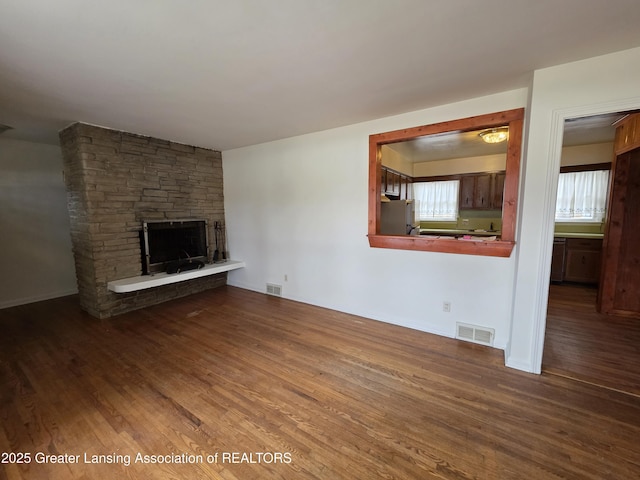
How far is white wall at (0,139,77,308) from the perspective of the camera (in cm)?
392

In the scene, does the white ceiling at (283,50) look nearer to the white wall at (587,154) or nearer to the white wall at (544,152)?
the white wall at (544,152)

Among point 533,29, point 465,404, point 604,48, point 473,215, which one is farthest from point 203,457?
point 473,215

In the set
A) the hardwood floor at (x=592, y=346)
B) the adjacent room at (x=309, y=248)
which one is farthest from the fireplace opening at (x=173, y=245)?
the hardwood floor at (x=592, y=346)

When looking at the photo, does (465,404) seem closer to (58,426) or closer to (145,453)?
(145,453)

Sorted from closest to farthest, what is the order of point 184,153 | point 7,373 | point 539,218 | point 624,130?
point 539,218, point 7,373, point 624,130, point 184,153

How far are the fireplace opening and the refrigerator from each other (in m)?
2.99

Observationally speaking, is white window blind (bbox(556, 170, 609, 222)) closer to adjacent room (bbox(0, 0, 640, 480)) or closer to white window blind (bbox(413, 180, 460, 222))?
adjacent room (bbox(0, 0, 640, 480))

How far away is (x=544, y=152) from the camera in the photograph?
2.07 m

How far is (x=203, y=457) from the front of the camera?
4.97 ft

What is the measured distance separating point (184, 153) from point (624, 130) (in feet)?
19.9

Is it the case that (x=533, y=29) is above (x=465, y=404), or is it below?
above

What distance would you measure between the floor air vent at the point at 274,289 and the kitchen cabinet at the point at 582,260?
5097 millimetres

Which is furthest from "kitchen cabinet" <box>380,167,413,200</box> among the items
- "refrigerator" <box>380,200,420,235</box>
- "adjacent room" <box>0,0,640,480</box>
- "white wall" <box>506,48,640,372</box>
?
"white wall" <box>506,48,640,372</box>

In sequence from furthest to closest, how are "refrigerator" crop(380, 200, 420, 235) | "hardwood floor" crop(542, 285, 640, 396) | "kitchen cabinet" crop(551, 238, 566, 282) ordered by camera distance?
"kitchen cabinet" crop(551, 238, 566, 282) → "refrigerator" crop(380, 200, 420, 235) → "hardwood floor" crop(542, 285, 640, 396)
